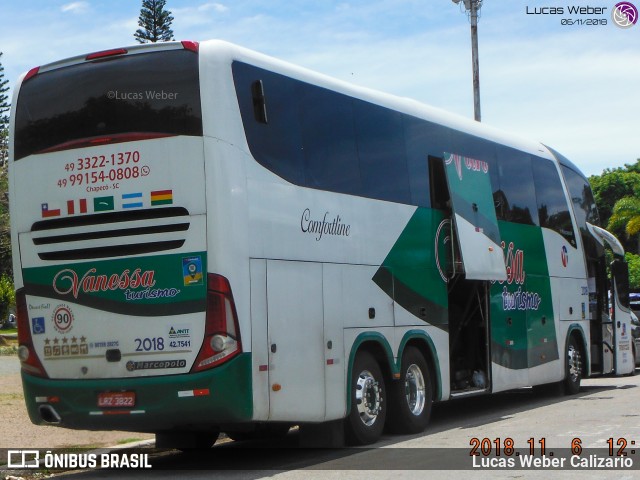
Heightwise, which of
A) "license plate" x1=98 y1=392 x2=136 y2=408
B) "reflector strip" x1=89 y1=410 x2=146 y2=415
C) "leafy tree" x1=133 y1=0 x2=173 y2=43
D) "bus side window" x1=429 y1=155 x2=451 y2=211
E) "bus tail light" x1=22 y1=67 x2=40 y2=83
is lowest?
"reflector strip" x1=89 y1=410 x2=146 y2=415

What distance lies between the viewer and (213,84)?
10.0 metres

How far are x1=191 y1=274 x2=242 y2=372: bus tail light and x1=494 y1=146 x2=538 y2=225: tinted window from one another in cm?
693

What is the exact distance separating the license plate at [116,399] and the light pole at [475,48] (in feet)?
55.3

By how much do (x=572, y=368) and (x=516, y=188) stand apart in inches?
150

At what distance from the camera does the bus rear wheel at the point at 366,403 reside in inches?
460

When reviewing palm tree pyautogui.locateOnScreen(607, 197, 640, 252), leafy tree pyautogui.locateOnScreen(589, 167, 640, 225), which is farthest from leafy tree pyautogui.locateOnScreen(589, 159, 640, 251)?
palm tree pyautogui.locateOnScreen(607, 197, 640, 252)

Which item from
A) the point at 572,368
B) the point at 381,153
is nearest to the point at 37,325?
the point at 381,153

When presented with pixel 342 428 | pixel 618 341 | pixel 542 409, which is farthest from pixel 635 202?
pixel 342 428

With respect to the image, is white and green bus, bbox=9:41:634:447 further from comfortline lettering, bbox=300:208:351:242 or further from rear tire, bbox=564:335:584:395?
rear tire, bbox=564:335:584:395

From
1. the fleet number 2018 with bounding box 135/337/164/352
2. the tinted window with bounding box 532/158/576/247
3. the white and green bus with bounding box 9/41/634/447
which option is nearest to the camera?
the white and green bus with bounding box 9/41/634/447

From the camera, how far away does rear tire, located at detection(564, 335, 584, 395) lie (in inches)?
715

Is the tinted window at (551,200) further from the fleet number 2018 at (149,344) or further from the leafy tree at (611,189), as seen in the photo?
the leafy tree at (611,189)

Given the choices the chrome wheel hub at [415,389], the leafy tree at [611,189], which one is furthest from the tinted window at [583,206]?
the leafy tree at [611,189]

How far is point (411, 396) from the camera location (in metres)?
13.1
